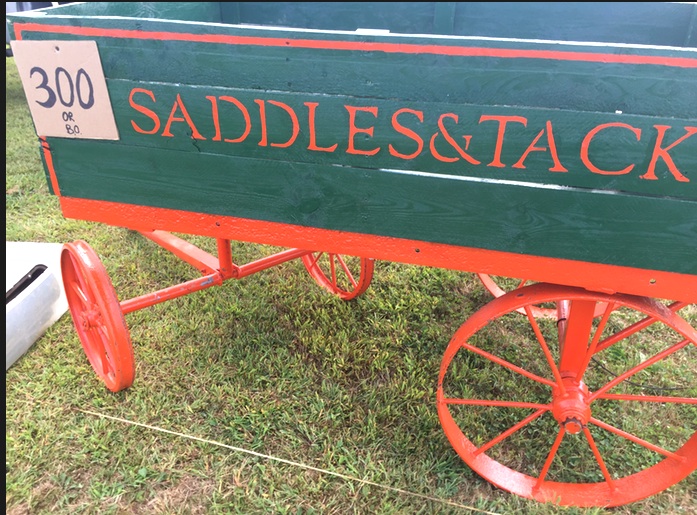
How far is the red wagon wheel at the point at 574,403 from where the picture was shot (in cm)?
176

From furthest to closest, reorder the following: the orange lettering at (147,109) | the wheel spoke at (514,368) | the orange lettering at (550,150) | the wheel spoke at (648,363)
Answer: the wheel spoke at (514,368) < the wheel spoke at (648,363) < the orange lettering at (147,109) < the orange lettering at (550,150)

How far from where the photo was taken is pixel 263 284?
305cm

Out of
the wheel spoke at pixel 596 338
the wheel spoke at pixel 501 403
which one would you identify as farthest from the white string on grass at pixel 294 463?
the wheel spoke at pixel 596 338

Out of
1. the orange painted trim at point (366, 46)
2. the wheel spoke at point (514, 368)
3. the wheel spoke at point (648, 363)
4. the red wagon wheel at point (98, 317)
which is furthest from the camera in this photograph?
the red wagon wheel at point (98, 317)

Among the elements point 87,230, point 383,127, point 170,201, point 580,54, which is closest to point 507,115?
point 580,54

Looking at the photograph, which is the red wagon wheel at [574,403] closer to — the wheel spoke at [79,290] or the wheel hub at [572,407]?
the wheel hub at [572,407]

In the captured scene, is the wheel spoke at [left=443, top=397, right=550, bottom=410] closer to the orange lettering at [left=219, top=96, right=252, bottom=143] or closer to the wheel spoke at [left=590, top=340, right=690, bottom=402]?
the wheel spoke at [left=590, top=340, right=690, bottom=402]

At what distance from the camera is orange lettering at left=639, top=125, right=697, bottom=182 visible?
1.28 meters

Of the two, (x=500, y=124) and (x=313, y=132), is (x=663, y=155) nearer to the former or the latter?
(x=500, y=124)

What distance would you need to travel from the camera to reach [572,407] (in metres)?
1.78

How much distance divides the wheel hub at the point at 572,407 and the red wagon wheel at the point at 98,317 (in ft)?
4.91

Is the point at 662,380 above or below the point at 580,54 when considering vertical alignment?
below

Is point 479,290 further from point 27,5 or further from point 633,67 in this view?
point 27,5

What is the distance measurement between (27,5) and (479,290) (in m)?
5.98
